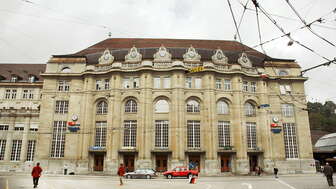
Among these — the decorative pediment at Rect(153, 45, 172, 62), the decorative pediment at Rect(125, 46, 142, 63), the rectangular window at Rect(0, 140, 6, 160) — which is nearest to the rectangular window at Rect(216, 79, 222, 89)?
the decorative pediment at Rect(153, 45, 172, 62)

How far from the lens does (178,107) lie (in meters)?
37.0

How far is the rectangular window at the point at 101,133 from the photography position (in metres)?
37.8

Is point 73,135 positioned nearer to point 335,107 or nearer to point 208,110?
point 208,110

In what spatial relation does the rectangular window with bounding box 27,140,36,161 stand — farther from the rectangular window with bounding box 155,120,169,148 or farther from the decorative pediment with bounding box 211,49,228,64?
the decorative pediment with bounding box 211,49,228,64

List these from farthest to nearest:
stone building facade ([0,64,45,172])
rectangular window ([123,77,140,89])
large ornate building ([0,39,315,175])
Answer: stone building facade ([0,64,45,172]), rectangular window ([123,77,140,89]), large ornate building ([0,39,315,175])

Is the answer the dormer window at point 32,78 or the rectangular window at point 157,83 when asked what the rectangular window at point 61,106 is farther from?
the rectangular window at point 157,83

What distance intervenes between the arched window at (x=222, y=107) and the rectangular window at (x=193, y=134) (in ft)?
12.5

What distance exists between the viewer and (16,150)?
136 feet

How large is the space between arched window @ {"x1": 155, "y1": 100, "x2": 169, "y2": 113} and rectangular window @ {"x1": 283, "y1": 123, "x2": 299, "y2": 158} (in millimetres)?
18132

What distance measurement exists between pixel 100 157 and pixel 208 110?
54.2 feet

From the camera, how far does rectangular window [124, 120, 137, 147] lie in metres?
36.9

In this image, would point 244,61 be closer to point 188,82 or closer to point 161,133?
point 188,82

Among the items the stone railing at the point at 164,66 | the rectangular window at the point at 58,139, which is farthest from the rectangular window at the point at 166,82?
the rectangular window at the point at 58,139

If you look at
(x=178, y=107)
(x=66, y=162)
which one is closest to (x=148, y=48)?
(x=178, y=107)
